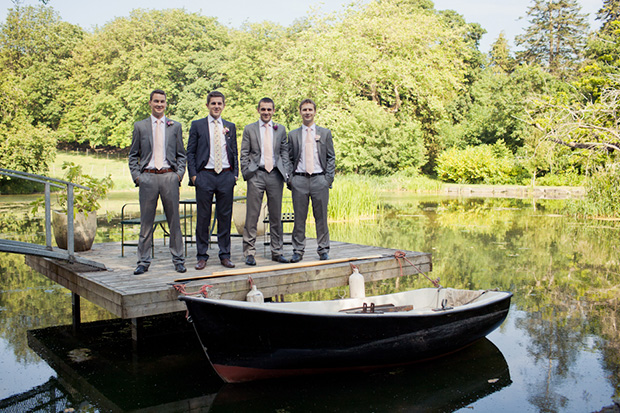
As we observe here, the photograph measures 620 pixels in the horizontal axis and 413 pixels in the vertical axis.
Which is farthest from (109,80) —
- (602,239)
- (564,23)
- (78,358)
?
(78,358)

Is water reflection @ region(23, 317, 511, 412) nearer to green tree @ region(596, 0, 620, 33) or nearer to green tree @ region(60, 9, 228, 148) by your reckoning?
green tree @ region(60, 9, 228, 148)

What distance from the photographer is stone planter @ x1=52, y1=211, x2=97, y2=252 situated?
22.4ft

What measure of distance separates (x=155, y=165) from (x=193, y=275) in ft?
3.59

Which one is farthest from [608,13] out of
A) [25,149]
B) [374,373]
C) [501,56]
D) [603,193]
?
[374,373]

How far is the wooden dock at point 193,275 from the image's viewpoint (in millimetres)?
4902

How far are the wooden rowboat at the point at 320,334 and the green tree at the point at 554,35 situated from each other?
43703 mm

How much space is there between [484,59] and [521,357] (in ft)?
144

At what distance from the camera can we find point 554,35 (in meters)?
45.7

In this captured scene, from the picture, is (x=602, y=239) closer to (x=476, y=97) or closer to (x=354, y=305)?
(x=354, y=305)

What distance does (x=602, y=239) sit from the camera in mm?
12797

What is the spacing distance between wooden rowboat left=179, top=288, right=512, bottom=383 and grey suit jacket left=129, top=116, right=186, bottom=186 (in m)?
1.68

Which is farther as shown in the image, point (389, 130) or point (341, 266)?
point (389, 130)

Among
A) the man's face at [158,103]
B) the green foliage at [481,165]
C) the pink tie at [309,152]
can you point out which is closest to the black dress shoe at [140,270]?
the man's face at [158,103]

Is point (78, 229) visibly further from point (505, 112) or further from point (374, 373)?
point (505, 112)
